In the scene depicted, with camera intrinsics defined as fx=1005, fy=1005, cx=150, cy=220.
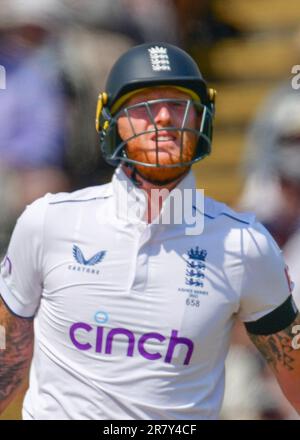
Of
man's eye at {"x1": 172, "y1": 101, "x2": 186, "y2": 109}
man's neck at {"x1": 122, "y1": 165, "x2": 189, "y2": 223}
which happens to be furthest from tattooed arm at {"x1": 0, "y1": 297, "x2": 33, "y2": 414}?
man's eye at {"x1": 172, "y1": 101, "x2": 186, "y2": 109}

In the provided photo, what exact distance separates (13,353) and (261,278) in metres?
0.91

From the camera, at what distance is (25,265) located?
3.20m

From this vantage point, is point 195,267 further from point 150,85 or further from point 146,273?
point 150,85

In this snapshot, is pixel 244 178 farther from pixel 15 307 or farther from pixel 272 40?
pixel 15 307

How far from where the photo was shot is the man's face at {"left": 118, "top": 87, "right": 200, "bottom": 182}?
3.06 m

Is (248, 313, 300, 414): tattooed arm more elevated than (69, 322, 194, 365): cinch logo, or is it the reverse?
(69, 322, 194, 365): cinch logo

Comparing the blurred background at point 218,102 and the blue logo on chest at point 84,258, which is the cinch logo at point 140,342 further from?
the blurred background at point 218,102

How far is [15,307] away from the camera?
330 centimetres

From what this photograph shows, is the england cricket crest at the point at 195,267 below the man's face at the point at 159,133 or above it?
below

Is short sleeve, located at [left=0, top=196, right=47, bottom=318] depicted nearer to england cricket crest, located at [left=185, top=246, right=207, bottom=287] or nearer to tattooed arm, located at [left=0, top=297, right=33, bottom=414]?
tattooed arm, located at [left=0, top=297, right=33, bottom=414]

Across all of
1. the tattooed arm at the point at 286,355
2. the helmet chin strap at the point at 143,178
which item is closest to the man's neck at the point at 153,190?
the helmet chin strap at the point at 143,178

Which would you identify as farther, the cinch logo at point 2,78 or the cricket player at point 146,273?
the cinch logo at point 2,78

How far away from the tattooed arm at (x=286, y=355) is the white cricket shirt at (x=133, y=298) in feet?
0.38

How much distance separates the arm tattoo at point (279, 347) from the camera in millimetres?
3254
